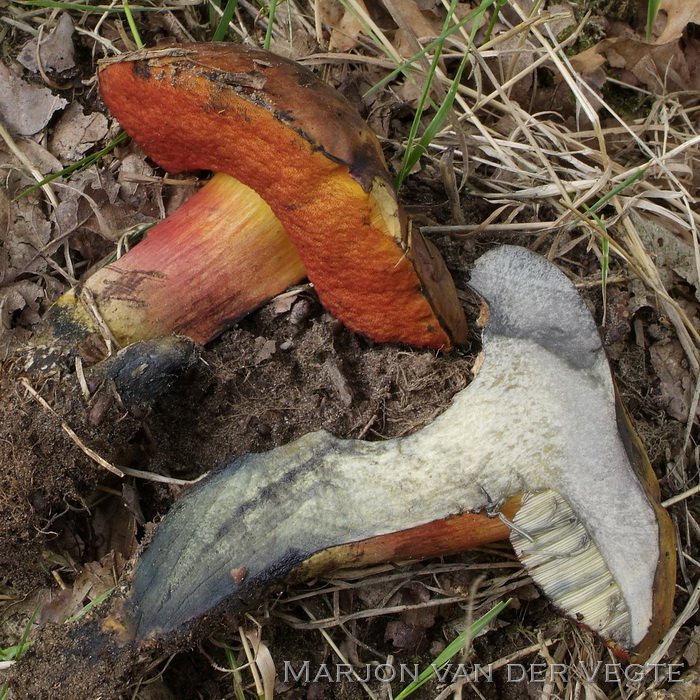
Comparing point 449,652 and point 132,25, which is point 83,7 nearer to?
point 132,25

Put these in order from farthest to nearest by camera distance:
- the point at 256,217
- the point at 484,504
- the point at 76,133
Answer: the point at 76,133 < the point at 256,217 < the point at 484,504

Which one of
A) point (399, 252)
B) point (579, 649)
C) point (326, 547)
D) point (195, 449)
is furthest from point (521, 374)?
point (195, 449)

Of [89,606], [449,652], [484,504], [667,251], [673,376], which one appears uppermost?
[89,606]

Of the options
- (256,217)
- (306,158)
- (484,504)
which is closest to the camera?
(306,158)

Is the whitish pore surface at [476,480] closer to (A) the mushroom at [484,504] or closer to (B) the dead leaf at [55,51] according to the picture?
(A) the mushroom at [484,504]

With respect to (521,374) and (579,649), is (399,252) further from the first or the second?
(579,649)

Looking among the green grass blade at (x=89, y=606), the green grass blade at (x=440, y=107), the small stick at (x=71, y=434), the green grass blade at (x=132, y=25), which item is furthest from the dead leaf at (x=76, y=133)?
the green grass blade at (x=89, y=606)

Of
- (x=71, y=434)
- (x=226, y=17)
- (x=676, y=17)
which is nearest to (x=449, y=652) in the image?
(x=71, y=434)
